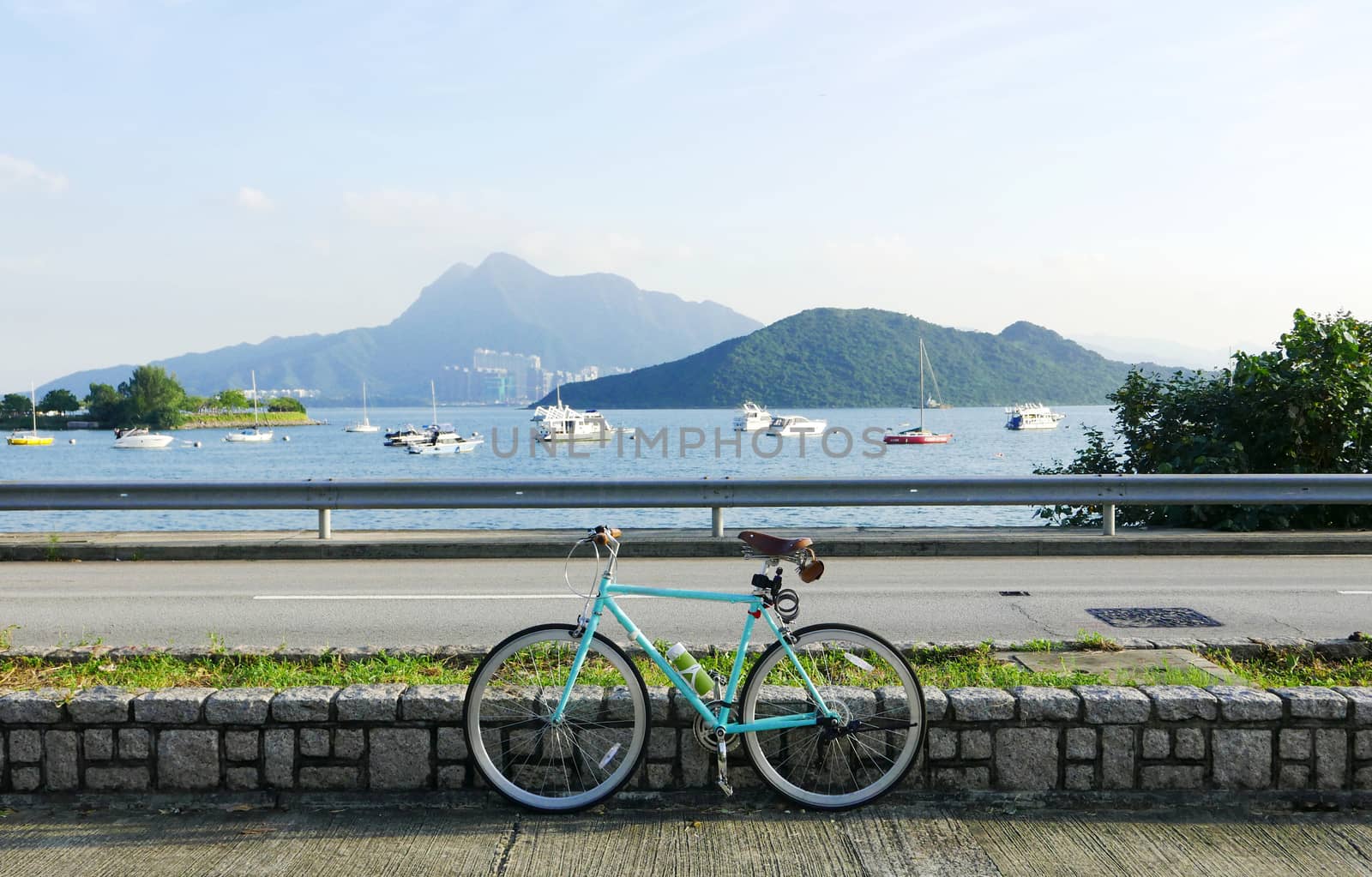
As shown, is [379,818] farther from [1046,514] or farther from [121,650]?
[1046,514]

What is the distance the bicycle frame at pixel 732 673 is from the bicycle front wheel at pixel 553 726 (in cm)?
5

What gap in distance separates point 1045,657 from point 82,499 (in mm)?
10720

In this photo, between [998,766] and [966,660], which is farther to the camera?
[966,660]

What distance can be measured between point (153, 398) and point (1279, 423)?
518ft

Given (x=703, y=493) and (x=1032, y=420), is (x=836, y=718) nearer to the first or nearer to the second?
(x=703, y=493)

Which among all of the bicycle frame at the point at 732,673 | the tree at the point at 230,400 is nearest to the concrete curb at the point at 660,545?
the bicycle frame at the point at 732,673

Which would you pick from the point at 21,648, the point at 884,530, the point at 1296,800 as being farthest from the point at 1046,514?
the point at 21,648

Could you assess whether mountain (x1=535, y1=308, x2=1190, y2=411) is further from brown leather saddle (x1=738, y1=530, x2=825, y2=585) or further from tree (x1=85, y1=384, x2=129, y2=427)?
brown leather saddle (x1=738, y1=530, x2=825, y2=585)

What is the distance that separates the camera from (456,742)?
4387mm

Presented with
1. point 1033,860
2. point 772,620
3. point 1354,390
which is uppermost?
point 1354,390

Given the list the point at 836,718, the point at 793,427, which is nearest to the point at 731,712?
the point at 836,718

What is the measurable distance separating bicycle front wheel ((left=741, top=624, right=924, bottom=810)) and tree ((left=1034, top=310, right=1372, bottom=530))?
10929mm

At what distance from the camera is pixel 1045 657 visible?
592 cm

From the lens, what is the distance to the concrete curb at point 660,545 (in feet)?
40.5
